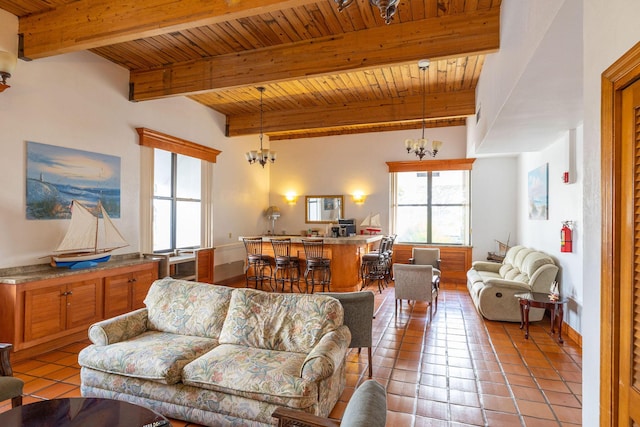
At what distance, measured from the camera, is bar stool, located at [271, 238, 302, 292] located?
6441 millimetres

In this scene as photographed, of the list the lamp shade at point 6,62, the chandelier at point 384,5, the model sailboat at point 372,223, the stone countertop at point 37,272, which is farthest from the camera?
the model sailboat at point 372,223

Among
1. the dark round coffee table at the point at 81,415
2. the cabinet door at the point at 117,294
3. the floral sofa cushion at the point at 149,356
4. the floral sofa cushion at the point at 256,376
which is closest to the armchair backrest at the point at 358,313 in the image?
the floral sofa cushion at the point at 256,376

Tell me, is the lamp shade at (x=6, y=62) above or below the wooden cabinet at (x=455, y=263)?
above

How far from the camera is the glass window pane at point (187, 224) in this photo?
6.51 metres

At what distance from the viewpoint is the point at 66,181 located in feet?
14.1

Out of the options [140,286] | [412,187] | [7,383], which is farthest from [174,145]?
[412,187]

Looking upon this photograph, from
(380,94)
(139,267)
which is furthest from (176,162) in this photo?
(380,94)

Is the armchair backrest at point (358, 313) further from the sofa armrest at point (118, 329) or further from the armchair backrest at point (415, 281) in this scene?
the armchair backrest at point (415, 281)

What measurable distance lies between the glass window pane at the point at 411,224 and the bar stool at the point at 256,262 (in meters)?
3.53

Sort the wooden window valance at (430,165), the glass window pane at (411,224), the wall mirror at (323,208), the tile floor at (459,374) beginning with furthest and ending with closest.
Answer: the wall mirror at (323,208), the glass window pane at (411,224), the wooden window valance at (430,165), the tile floor at (459,374)

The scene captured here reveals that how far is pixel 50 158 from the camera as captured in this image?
413 cm

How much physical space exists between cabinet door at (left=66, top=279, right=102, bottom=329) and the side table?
17.4ft

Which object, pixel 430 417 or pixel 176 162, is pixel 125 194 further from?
pixel 430 417

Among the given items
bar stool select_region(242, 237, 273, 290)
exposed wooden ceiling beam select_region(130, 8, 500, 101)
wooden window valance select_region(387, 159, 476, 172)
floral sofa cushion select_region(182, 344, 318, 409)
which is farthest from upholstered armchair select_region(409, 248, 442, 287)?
floral sofa cushion select_region(182, 344, 318, 409)
